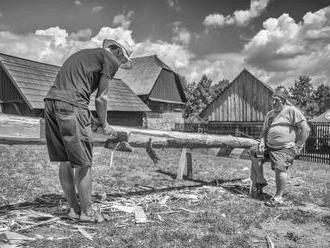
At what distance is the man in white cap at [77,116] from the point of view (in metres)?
3.70

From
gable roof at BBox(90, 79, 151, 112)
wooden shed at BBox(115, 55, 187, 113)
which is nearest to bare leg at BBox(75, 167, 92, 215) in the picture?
gable roof at BBox(90, 79, 151, 112)

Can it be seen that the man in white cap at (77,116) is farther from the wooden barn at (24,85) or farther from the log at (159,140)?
the wooden barn at (24,85)

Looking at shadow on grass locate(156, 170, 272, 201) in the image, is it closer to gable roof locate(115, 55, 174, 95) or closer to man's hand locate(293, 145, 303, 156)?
man's hand locate(293, 145, 303, 156)

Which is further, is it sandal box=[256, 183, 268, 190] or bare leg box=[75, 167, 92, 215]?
sandal box=[256, 183, 268, 190]

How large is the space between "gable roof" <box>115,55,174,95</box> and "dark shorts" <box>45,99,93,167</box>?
29.1m

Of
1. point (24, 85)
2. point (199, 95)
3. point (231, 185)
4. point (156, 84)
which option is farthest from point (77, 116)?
point (199, 95)

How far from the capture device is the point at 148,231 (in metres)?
3.78

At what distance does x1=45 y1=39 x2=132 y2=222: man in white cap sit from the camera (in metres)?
3.70

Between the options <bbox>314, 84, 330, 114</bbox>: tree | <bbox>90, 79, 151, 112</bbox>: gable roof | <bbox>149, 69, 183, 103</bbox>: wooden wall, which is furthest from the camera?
<bbox>314, 84, 330, 114</bbox>: tree

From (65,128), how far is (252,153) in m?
3.70

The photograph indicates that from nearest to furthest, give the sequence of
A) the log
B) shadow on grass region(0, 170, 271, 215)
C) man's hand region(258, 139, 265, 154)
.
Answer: the log, shadow on grass region(0, 170, 271, 215), man's hand region(258, 139, 265, 154)

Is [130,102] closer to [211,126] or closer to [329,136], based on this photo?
[211,126]

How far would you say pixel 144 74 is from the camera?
3544 centimetres

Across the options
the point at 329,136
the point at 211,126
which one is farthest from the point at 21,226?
the point at 211,126
